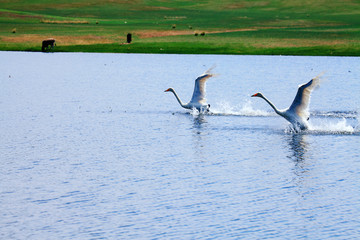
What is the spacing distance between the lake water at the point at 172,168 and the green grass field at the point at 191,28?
38.8 meters

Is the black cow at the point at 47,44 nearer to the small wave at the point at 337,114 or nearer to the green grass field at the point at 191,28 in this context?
the green grass field at the point at 191,28

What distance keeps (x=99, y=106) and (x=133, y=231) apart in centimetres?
2284

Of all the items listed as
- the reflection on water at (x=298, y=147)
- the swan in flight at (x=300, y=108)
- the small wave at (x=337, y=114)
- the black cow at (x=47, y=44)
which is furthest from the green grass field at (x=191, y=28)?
the reflection on water at (x=298, y=147)

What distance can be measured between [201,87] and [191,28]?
76.7 meters

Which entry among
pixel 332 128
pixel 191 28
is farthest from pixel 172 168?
pixel 191 28

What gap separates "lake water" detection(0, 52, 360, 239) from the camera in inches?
615

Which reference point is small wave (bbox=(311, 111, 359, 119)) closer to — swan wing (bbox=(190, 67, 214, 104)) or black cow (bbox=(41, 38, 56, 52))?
swan wing (bbox=(190, 67, 214, 104))

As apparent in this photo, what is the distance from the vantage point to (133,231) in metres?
15.1

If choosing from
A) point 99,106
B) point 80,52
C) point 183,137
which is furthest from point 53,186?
point 80,52

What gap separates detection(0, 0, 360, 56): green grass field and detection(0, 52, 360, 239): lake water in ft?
127

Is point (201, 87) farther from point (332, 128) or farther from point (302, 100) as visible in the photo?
point (302, 100)

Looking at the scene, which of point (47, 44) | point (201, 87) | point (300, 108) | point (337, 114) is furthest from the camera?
point (47, 44)

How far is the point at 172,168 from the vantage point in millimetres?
20969

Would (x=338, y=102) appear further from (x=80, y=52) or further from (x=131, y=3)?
(x=131, y=3)
